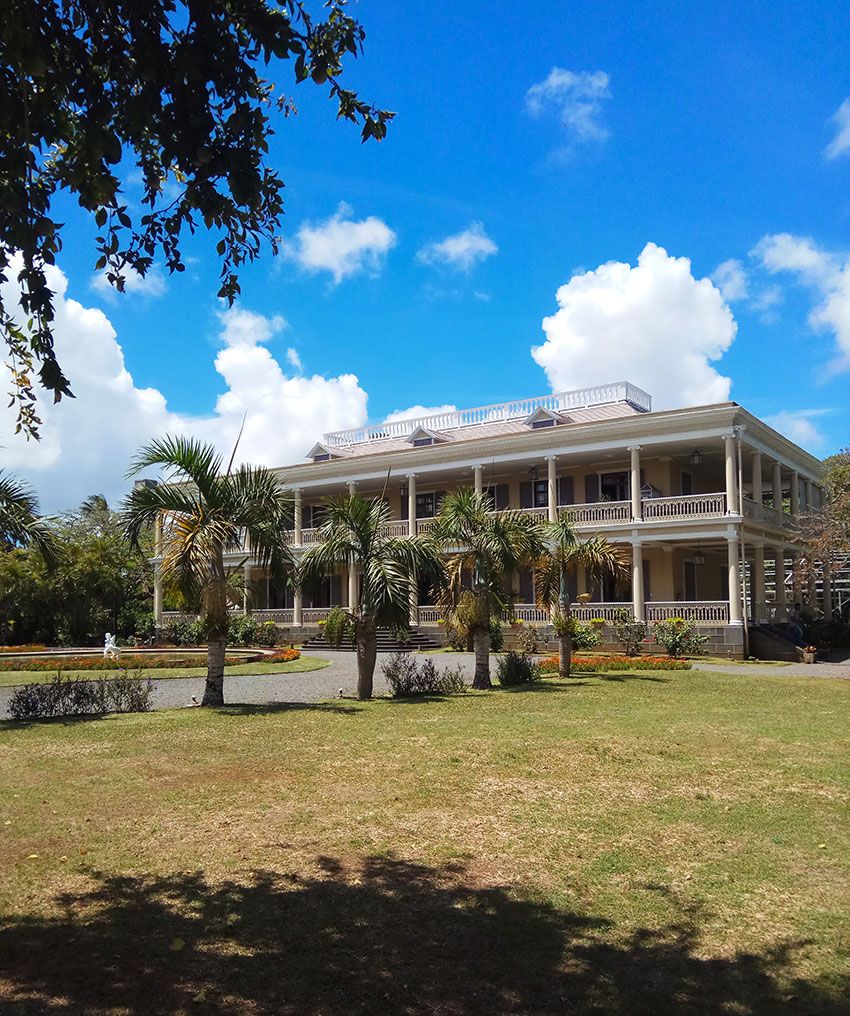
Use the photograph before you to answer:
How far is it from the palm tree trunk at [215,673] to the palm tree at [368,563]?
70.0 inches

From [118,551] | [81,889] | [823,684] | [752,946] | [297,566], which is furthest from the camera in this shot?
[118,551]

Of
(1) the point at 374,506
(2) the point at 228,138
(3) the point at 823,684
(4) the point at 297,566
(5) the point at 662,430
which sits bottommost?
(3) the point at 823,684

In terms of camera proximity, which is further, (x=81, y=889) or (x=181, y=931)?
(x=81, y=889)

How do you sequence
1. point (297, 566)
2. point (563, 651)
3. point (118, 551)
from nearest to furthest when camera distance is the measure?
point (297, 566), point (563, 651), point (118, 551)

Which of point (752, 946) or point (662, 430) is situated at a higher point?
point (662, 430)

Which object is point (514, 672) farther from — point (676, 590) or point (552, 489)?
point (676, 590)

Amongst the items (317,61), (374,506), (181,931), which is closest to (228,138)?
(317,61)

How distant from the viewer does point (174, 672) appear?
22.9m

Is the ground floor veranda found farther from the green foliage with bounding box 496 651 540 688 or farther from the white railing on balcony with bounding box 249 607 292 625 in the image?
the green foliage with bounding box 496 651 540 688

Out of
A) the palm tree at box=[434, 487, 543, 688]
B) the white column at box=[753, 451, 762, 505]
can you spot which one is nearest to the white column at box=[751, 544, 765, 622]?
the white column at box=[753, 451, 762, 505]

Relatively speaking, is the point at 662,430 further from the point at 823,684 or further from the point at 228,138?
the point at 228,138

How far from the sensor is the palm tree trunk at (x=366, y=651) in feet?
48.6

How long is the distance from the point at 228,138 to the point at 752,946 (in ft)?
Result: 16.8

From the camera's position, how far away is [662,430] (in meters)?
29.5
